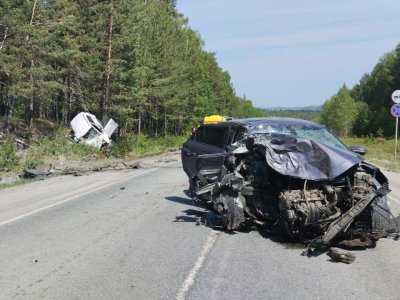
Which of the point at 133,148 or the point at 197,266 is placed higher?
the point at 197,266

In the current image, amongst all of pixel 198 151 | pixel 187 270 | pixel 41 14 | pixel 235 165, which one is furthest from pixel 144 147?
pixel 187 270

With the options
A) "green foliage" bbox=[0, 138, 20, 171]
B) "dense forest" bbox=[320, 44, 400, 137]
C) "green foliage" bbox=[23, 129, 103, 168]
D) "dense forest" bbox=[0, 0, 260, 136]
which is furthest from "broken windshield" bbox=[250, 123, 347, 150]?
"dense forest" bbox=[320, 44, 400, 137]

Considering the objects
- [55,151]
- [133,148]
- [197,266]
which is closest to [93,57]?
[133,148]

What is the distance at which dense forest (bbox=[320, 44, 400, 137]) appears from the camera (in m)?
74.8

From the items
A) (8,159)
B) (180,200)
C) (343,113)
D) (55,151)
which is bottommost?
(55,151)

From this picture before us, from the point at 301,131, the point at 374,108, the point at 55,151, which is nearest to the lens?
the point at 301,131

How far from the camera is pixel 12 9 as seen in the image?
25.8 m

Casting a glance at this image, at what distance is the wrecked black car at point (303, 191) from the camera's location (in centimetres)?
602

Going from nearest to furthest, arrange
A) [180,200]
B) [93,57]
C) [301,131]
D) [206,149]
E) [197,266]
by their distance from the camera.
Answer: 1. [197,266]
2. [301,131]
3. [206,149]
4. [180,200]
5. [93,57]

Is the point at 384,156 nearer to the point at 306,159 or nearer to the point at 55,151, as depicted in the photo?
the point at 55,151

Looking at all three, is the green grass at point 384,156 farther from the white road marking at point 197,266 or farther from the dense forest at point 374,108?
the dense forest at point 374,108

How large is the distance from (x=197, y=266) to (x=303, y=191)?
69.9 inches

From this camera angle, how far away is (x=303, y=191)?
6.08 m

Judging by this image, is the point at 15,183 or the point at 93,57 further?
the point at 93,57
